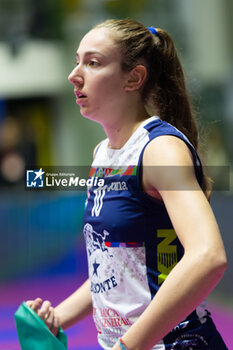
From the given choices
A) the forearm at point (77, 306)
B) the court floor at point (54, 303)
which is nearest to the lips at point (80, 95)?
the forearm at point (77, 306)

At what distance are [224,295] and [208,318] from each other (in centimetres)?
416

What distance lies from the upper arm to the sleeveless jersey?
0.04 metres

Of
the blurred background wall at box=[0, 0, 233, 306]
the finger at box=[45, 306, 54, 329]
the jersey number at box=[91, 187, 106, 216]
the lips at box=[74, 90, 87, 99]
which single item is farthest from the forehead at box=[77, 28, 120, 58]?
the blurred background wall at box=[0, 0, 233, 306]

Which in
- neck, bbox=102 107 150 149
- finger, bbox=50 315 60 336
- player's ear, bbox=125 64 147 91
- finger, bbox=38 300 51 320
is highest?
player's ear, bbox=125 64 147 91

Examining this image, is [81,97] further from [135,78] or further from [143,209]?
[143,209]

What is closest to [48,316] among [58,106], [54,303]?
[54,303]

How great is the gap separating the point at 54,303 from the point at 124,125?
14.8 feet

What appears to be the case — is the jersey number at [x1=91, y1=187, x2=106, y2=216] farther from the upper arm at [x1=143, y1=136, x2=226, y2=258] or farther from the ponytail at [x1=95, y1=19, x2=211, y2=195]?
the ponytail at [x1=95, y1=19, x2=211, y2=195]

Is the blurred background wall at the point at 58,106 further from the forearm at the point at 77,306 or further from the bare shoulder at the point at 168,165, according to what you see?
the bare shoulder at the point at 168,165

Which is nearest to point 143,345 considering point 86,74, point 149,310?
point 149,310

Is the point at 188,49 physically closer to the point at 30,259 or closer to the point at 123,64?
the point at 30,259

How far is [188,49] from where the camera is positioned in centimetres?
Answer: 1147

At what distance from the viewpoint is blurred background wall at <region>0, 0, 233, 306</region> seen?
694 centimetres

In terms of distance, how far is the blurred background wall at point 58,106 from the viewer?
6.94 meters
